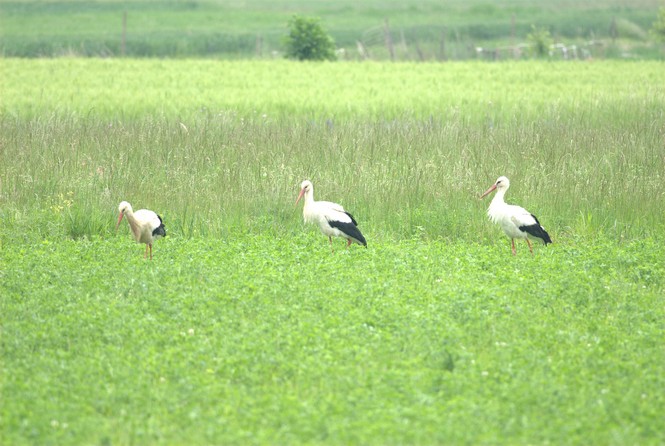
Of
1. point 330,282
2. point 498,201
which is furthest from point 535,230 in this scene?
point 330,282

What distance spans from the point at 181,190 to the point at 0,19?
53.2m

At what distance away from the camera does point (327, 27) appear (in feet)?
203

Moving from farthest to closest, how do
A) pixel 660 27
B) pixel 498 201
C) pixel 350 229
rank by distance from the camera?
pixel 660 27 < pixel 498 201 < pixel 350 229

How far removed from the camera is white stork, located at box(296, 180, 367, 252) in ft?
31.9

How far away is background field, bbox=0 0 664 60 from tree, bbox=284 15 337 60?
6276mm

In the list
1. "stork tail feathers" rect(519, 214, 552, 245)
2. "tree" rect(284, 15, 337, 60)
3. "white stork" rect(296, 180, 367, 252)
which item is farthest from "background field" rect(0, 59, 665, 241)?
"tree" rect(284, 15, 337, 60)

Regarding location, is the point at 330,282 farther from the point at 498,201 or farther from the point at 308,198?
the point at 498,201

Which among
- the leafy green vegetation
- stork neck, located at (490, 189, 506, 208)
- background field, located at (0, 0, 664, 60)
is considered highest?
stork neck, located at (490, 189, 506, 208)

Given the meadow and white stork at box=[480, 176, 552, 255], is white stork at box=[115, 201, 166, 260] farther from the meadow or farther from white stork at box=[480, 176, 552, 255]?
white stork at box=[480, 176, 552, 255]

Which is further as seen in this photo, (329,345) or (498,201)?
(498,201)

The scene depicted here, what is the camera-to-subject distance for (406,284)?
8.50 metres

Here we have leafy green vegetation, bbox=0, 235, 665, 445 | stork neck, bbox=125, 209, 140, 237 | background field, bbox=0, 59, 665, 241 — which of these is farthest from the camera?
background field, bbox=0, 59, 665, 241

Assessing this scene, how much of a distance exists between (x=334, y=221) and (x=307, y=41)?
26511 mm

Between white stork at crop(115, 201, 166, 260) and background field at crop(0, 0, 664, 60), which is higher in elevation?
white stork at crop(115, 201, 166, 260)
